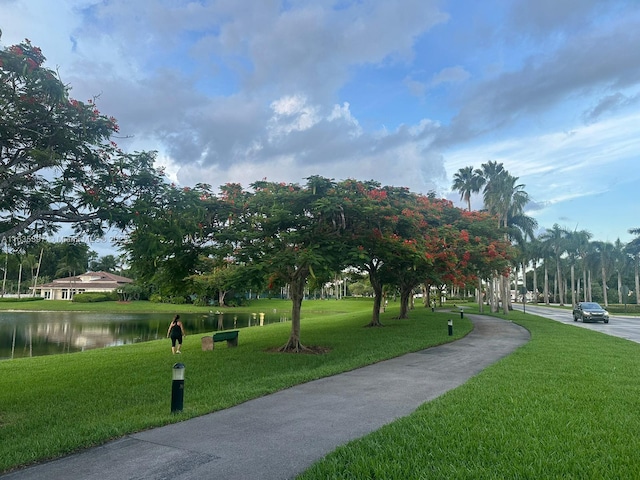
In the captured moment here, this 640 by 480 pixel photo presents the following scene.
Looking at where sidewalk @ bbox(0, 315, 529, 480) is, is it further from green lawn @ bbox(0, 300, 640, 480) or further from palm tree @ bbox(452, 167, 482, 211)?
palm tree @ bbox(452, 167, 482, 211)

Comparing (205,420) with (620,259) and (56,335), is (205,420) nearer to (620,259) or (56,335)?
(56,335)

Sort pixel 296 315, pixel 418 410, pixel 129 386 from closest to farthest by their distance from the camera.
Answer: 1. pixel 418 410
2. pixel 129 386
3. pixel 296 315

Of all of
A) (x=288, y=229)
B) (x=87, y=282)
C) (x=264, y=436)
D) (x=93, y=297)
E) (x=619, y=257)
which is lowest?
(x=93, y=297)

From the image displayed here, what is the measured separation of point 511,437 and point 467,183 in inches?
1581

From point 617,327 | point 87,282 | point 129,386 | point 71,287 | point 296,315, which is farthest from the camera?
point 87,282

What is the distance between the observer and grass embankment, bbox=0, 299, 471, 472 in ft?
20.0

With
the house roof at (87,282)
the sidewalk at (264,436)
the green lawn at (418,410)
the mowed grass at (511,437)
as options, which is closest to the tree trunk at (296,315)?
the green lawn at (418,410)

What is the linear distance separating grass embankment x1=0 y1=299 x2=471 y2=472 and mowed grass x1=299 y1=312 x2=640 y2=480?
10.9 ft

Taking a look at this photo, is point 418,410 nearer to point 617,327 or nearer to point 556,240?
point 617,327

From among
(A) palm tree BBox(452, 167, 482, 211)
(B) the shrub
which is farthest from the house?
A: (A) palm tree BBox(452, 167, 482, 211)

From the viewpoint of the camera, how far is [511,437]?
5.29 metres

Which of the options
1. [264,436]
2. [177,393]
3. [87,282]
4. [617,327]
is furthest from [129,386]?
[87,282]

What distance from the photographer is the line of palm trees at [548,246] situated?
130 ft

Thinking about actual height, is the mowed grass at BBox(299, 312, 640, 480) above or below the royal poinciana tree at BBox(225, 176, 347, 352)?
below
